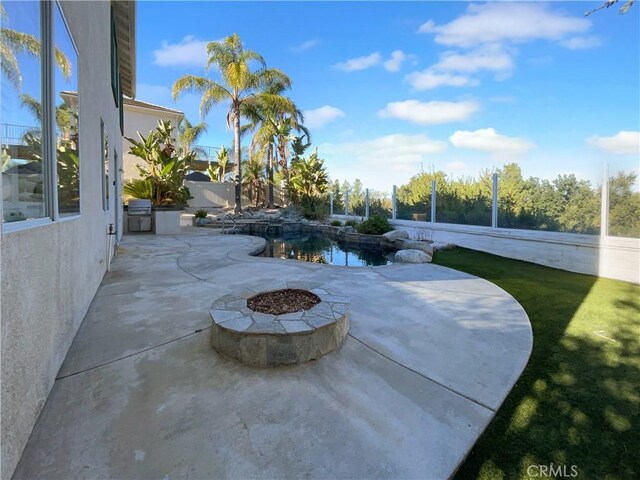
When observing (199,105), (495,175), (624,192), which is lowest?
(624,192)

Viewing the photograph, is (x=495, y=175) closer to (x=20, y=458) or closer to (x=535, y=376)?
(x=535, y=376)

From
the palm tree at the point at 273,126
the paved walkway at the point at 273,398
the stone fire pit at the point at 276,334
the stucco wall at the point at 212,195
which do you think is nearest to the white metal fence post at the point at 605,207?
the paved walkway at the point at 273,398

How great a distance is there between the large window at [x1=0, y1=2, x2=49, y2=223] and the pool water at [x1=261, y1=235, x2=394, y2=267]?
23.1 feet

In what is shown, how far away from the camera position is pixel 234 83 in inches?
715

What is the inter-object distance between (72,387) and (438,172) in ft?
41.6

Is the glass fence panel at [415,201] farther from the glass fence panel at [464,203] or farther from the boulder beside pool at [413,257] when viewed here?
the boulder beside pool at [413,257]

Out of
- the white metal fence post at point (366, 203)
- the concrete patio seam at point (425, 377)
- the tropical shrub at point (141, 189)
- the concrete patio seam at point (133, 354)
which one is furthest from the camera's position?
the white metal fence post at point (366, 203)

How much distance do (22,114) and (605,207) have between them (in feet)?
29.4

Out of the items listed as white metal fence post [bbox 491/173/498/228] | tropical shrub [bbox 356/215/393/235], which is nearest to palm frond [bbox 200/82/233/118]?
tropical shrub [bbox 356/215/393/235]

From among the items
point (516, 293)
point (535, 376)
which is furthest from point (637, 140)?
point (535, 376)

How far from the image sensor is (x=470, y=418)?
2229mm

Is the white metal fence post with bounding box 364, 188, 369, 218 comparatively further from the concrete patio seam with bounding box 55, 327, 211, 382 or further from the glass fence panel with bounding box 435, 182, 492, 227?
the concrete patio seam with bounding box 55, 327, 211, 382

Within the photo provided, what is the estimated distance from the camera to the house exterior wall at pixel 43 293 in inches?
61.9

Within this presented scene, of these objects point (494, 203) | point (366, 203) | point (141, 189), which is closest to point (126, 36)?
point (141, 189)
